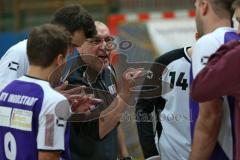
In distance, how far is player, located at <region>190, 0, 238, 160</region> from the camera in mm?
2576

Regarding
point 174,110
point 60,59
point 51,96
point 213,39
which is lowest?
point 174,110

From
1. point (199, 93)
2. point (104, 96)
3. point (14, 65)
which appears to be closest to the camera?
point (199, 93)

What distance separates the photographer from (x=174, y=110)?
130 inches

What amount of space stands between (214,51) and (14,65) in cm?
155

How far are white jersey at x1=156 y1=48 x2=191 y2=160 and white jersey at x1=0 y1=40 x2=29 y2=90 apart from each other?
873 mm

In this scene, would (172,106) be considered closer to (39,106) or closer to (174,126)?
(174,126)

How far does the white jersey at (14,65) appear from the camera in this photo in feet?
12.1

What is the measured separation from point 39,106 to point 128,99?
70cm

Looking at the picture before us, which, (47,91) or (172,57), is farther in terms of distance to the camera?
(172,57)

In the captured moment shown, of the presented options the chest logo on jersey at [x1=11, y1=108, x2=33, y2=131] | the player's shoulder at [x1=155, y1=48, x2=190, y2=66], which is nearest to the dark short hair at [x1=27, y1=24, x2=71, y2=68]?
the chest logo on jersey at [x1=11, y1=108, x2=33, y2=131]

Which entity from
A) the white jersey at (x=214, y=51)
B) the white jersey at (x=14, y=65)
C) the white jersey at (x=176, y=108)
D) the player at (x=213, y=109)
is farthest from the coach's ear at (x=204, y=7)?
the white jersey at (x=14, y=65)

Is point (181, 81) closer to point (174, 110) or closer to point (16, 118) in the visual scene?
point (174, 110)

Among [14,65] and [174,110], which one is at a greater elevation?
[14,65]

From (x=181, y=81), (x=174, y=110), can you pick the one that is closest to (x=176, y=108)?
(x=174, y=110)
